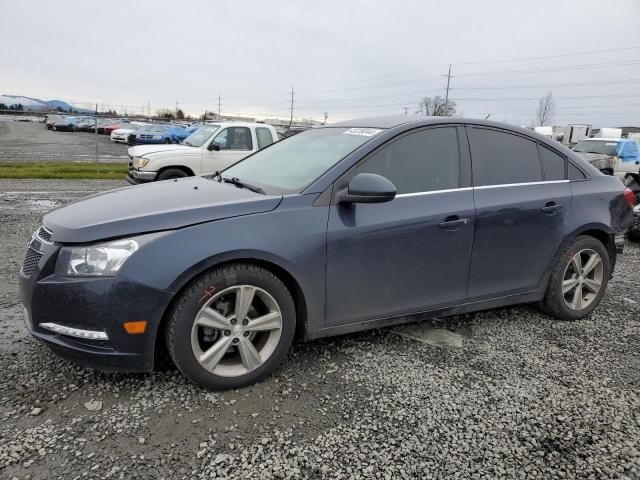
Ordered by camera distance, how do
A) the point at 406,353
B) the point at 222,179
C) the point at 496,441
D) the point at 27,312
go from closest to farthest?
the point at 496,441 < the point at 27,312 < the point at 406,353 < the point at 222,179

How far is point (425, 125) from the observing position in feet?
11.4

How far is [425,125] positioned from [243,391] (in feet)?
7.21

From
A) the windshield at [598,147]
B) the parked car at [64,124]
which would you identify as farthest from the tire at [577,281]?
→ the parked car at [64,124]

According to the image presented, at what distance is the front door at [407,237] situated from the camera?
2.99 meters

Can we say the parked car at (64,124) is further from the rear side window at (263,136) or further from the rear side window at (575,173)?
the rear side window at (575,173)

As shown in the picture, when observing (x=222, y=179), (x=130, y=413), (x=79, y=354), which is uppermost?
(x=222, y=179)

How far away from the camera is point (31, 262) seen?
2711 millimetres

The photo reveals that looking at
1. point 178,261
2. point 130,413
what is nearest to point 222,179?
Result: point 178,261

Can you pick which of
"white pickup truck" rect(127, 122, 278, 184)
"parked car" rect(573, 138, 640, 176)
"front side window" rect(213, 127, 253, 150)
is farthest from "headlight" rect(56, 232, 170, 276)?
"parked car" rect(573, 138, 640, 176)

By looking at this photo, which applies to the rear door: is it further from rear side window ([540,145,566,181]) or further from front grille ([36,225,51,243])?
front grille ([36,225,51,243])

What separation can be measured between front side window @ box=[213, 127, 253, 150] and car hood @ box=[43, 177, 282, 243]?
7.11 m

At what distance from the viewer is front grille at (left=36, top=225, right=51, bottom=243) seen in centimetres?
270

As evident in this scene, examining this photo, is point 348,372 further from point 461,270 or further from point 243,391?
point 461,270

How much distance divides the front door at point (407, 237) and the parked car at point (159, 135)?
27.4 meters
